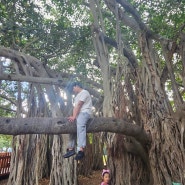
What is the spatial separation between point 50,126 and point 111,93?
6.26 ft

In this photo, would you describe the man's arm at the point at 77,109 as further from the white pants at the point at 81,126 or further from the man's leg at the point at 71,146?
the man's leg at the point at 71,146

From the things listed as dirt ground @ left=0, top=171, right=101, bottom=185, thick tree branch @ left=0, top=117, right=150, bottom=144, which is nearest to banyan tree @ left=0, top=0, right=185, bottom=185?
thick tree branch @ left=0, top=117, right=150, bottom=144

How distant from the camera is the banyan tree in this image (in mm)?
3492

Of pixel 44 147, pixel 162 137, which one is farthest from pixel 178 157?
pixel 44 147

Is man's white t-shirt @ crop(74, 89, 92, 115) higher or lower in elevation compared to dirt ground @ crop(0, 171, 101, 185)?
higher

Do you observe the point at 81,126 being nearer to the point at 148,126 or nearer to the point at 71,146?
the point at 71,146

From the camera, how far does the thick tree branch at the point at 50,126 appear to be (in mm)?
1981

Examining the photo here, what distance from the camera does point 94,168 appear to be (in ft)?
26.4

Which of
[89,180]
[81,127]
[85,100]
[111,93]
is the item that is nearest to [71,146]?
[81,127]

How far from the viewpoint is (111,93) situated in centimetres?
398

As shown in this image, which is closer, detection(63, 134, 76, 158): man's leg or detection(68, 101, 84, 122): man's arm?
detection(68, 101, 84, 122): man's arm

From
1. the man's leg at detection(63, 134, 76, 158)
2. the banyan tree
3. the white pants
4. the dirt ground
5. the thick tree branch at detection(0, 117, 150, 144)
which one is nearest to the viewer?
the thick tree branch at detection(0, 117, 150, 144)

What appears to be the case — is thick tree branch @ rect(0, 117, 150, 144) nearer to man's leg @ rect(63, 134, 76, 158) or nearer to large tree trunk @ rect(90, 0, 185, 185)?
man's leg @ rect(63, 134, 76, 158)

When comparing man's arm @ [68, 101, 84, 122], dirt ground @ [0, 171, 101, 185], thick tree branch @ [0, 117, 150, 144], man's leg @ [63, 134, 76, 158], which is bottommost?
dirt ground @ [0, 171, 101, 185]
